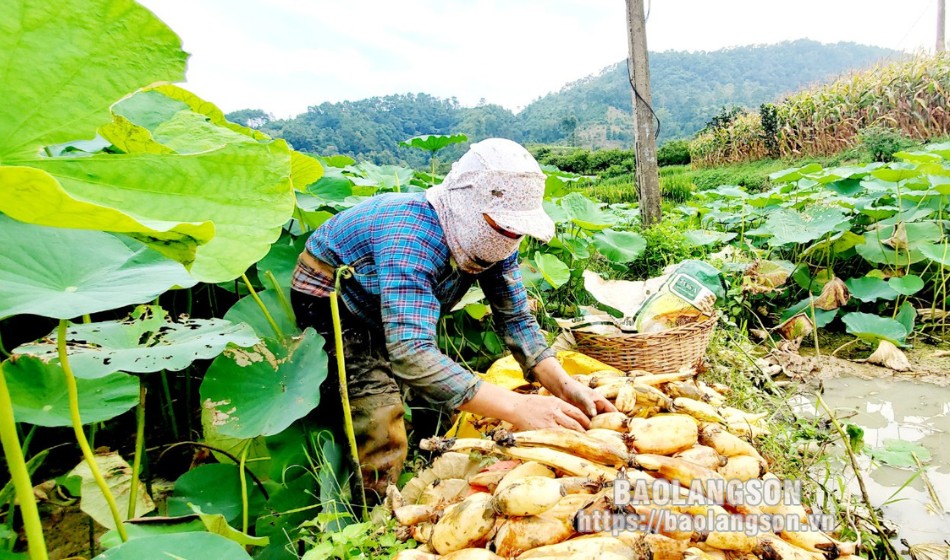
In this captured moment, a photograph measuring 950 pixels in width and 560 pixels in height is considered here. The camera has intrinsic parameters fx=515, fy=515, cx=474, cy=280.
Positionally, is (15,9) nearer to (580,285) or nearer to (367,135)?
(580,285)

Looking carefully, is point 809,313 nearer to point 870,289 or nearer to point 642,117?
point 870,289

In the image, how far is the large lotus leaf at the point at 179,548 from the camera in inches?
27.4

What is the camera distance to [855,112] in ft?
38.4

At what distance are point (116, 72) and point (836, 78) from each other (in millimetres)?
16865

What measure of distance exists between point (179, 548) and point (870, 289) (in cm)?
378

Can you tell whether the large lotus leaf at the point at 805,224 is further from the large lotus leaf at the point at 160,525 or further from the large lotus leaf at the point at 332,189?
the large lotus leaf at the point at 160,525

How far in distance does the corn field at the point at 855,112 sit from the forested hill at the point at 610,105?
2.42 meters

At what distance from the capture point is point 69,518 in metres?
1.61

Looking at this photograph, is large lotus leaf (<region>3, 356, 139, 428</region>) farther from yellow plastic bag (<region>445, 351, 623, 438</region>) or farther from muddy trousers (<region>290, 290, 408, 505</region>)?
yellow plastic bag (<region>445, 351, 623, 438</region>)

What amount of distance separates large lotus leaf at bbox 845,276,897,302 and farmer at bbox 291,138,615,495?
100 inches

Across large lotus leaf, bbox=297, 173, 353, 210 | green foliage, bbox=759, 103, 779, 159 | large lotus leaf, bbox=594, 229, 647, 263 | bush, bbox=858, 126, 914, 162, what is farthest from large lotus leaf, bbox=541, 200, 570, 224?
green foliage, bbox=759, 103, 779, 159

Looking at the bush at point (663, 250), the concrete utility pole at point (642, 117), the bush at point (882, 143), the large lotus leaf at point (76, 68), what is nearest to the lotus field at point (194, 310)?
the large lotus leaf at point (76, 68)

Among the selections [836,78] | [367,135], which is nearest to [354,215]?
[367,135]

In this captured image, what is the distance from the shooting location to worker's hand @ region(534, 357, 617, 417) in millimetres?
1446
